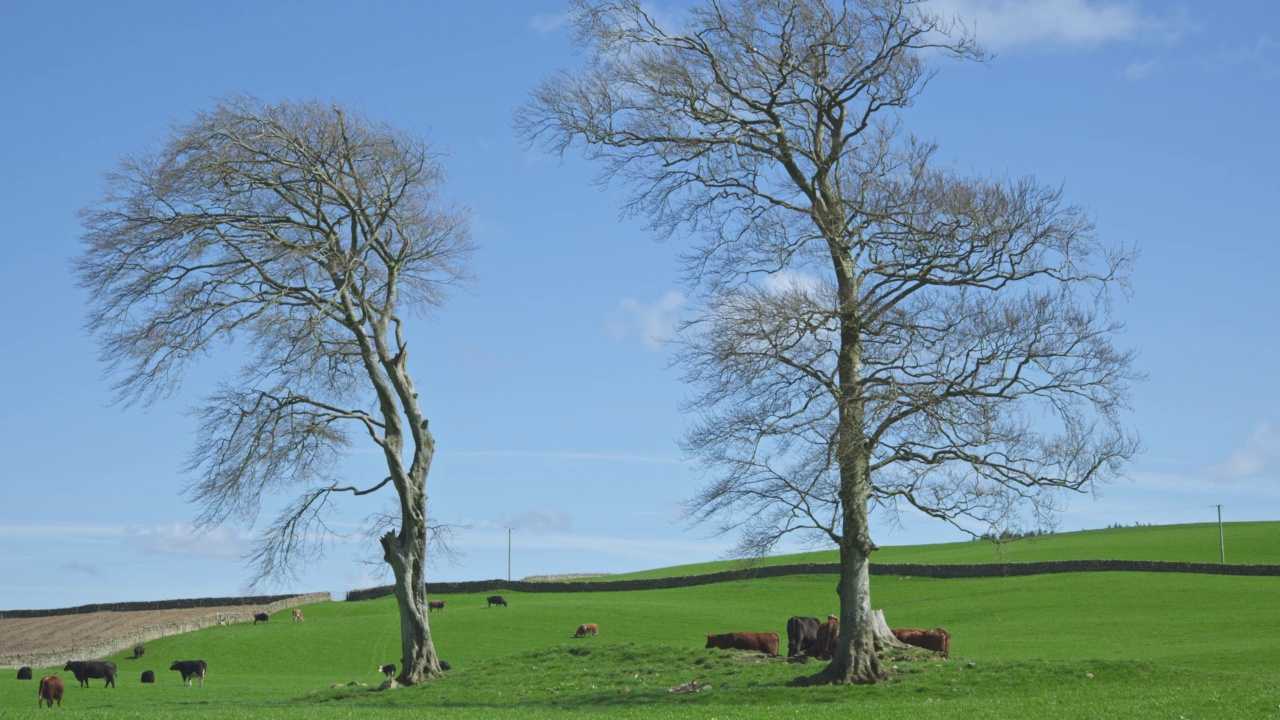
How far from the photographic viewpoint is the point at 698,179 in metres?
25.4

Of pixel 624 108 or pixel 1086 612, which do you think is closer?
pixel 624 108

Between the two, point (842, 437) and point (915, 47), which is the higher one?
point (915, 47)

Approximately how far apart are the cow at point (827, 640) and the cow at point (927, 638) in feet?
5.51

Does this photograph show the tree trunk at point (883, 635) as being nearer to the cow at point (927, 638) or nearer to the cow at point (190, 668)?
the cow at point (927, 638)

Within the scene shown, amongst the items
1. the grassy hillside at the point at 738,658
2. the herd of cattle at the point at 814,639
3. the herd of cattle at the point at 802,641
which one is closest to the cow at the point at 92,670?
the grassy hillside at the point at 738,658

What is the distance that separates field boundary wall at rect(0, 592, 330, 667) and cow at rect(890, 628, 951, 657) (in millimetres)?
36615

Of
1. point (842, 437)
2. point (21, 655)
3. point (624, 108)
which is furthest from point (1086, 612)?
point (21, 655)

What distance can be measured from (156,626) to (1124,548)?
5351 centimetres

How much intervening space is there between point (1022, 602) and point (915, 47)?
30.1 metres

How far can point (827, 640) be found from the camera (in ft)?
88.5

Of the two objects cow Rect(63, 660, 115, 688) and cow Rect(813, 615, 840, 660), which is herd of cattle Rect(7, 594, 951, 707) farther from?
cow Rect(63, 660, 115, 688)

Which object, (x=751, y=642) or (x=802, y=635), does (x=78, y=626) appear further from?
(x=802, y=635)

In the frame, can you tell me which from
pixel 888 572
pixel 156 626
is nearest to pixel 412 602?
pixel 156 626

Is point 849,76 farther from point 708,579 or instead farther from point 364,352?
point 708,579
